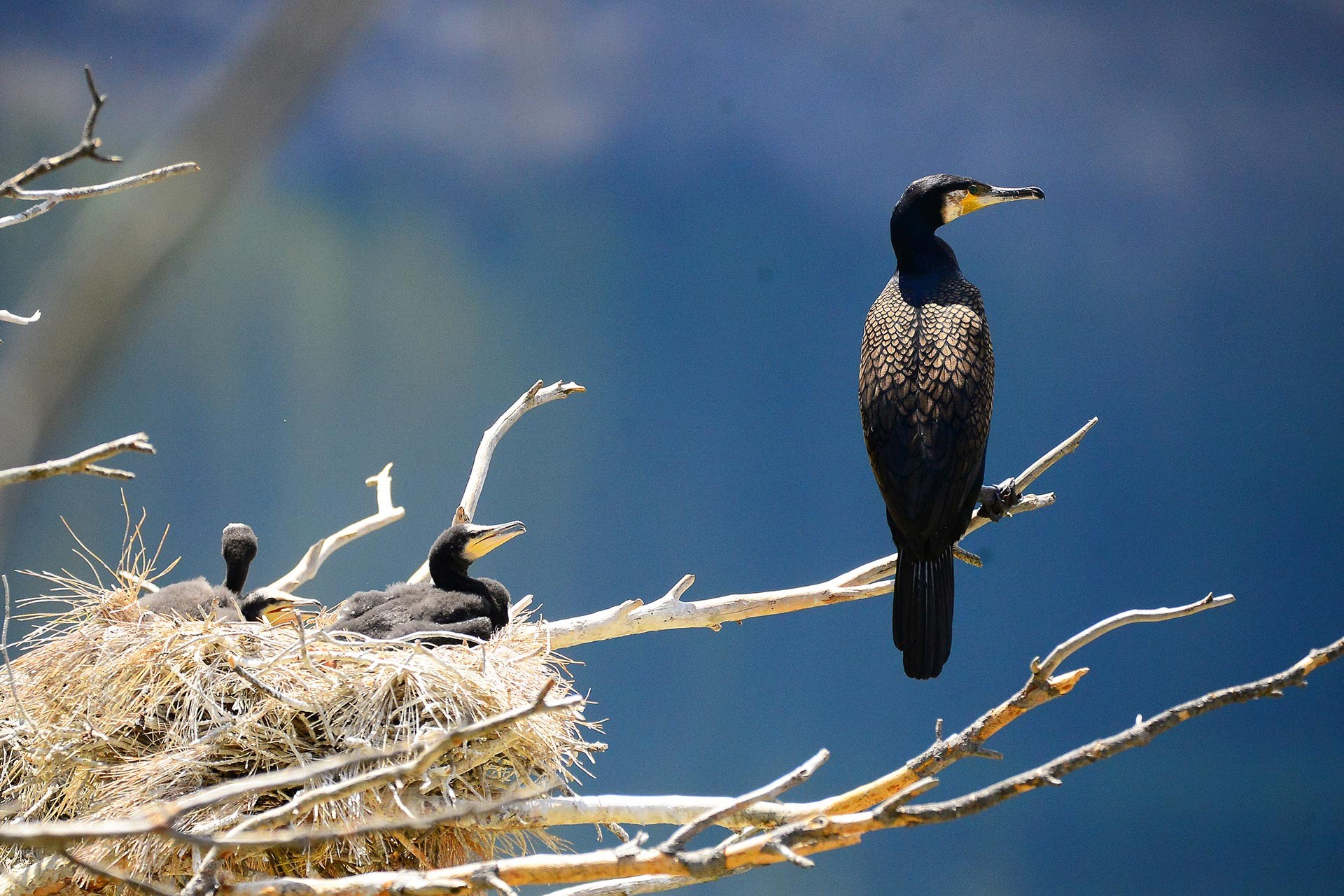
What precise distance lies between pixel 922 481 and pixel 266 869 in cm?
166

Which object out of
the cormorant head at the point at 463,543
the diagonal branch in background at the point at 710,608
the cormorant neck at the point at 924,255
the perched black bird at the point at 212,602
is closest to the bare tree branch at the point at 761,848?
the perched black bird at the point at 212,602

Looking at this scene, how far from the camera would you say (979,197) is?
3.03 m

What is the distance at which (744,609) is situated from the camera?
3.06 meters

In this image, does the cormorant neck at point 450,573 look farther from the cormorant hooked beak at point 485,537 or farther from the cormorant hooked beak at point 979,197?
the cormorant hooked beak at point 979,197

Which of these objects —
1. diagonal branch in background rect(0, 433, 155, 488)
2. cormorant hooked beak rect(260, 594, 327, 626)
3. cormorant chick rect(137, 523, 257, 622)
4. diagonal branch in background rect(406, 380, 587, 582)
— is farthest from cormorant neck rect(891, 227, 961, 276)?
diagonal branch in background rect(0, 433, 155, 488)

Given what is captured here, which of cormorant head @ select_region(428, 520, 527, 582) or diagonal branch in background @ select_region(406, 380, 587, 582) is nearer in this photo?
cormorant head @ select_region(428, 520, 527, 582)

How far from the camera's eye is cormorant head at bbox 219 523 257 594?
10.3 ft

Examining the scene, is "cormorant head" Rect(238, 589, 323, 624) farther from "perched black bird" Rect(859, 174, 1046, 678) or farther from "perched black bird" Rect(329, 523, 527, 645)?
"perched black bird" Rect(859, 174, 1046, 678)

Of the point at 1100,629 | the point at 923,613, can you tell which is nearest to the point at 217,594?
the point at 923,613

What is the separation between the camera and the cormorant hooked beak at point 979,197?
2.99 metres

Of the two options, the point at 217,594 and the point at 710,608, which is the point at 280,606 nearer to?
the point at 217,594

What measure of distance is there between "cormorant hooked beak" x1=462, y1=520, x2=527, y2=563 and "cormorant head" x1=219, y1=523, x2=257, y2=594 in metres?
0.69

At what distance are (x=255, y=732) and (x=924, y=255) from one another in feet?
6.75

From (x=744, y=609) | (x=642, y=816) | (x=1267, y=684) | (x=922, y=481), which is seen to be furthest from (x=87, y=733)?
(x=1267, y=684)
